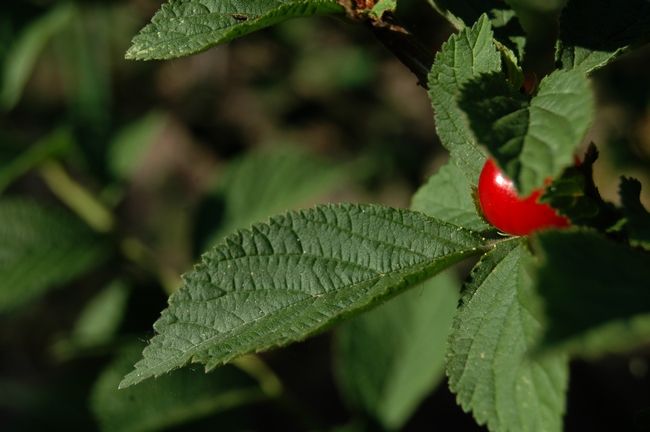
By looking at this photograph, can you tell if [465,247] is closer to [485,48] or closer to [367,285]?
[367,285]

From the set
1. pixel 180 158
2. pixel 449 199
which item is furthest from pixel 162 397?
pixel 180 158

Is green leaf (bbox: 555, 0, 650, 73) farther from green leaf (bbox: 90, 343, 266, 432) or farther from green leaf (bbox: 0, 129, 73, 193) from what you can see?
green leaf (bbox: 0, 129, 73, 193)

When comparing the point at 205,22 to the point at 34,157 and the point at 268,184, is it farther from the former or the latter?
the point at 268,184

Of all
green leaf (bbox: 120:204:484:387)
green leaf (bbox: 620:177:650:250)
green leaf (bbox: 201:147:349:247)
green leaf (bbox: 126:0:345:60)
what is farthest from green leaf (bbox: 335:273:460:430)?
green leaf (bbox: 126:0:345:60)

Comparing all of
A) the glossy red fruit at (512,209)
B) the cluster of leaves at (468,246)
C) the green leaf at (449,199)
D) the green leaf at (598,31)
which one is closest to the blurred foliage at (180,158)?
the green leaf at (449,199)

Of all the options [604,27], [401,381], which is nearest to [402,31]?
[604,27]
